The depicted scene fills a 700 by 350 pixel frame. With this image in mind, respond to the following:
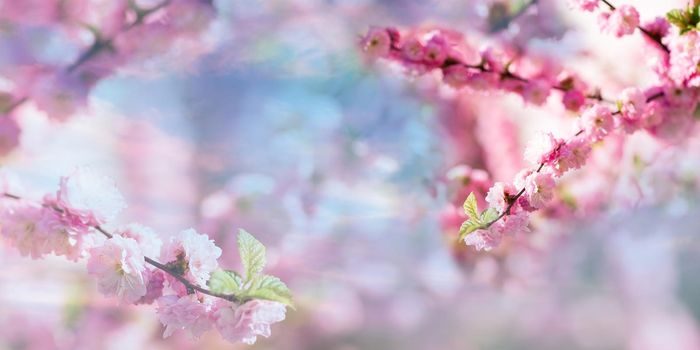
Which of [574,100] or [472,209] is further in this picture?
[574,100]

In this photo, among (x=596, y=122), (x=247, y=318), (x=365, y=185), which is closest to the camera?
(x=247, y=318)

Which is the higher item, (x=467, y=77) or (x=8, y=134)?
(x=467, y=77)

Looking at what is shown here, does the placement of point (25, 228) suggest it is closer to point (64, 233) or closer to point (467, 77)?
point (64, 233)

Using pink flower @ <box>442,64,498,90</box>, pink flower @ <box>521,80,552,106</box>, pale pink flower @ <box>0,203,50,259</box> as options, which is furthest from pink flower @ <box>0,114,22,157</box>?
pink flower @ <box>521,80,552,106</box>

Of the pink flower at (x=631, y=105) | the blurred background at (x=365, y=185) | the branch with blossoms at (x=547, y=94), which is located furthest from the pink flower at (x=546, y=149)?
the blurred background at (x=365, y=185)

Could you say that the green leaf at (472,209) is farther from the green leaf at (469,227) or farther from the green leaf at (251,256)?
the green leaf at (251,256)

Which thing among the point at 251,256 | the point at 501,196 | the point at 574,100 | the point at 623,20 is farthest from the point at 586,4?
the point at 251,256
